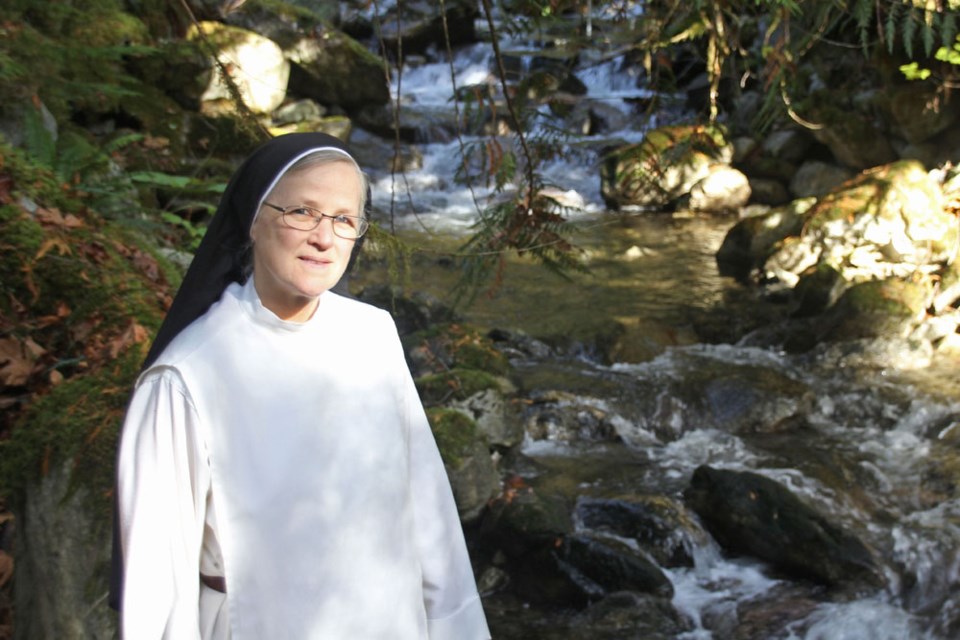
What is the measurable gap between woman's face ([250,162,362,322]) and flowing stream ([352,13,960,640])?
1.10 m

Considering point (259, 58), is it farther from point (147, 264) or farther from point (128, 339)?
point (128, 339)

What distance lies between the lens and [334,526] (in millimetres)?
1941

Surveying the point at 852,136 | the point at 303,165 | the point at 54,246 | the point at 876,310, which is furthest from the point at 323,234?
the point at 852,136

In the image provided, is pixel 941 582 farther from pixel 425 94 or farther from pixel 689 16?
pixel 425 94

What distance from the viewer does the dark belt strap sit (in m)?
1.90

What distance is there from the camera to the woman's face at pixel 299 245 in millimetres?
1942

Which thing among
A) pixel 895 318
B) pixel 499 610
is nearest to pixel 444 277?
pixel 895 318

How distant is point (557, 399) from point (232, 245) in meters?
6.37

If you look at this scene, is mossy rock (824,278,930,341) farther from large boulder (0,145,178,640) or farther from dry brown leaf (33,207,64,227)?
dry brown leaf (33,207,64,227)

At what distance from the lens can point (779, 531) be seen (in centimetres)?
587

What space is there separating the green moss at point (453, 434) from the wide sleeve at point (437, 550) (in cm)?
333

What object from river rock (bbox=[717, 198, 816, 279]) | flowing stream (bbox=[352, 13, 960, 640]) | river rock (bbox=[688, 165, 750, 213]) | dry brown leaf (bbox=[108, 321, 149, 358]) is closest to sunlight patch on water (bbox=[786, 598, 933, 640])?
flowing stream (bbox=[352, 13, 960, 640])

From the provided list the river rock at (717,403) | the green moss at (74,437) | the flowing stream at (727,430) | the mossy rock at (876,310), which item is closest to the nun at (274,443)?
the flowing stream at (727,430)

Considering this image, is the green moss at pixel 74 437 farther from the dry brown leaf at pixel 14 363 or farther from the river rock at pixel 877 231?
the river rock at pixel 877 231
